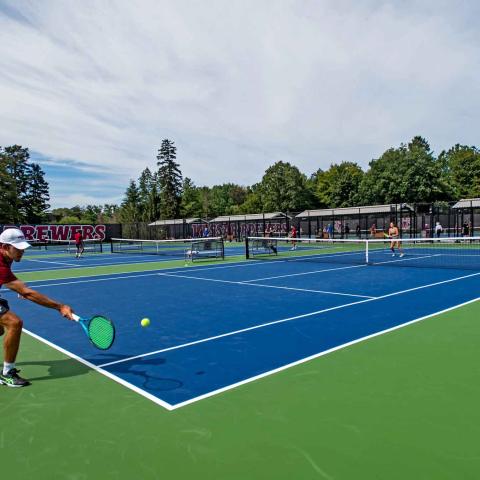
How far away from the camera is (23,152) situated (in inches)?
2665

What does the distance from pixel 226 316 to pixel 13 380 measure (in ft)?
13.2

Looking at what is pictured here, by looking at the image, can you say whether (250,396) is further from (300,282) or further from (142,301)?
(300,282)

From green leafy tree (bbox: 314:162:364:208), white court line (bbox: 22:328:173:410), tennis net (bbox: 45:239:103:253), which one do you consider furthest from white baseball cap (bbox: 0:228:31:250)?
green leafy tree (bbox: 314:162:364:208)

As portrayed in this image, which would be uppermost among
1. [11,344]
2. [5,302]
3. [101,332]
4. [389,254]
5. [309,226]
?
[309,226]

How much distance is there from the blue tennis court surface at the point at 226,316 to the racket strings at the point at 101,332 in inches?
20.1

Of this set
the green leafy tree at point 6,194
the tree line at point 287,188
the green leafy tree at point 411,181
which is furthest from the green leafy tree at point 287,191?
the green leafy tree at point 6,194

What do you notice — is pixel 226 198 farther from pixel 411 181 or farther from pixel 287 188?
pixel 411 181

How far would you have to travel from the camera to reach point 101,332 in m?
4.62

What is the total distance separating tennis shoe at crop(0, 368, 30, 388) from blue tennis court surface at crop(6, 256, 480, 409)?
2.82 feet

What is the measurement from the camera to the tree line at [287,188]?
172 ft

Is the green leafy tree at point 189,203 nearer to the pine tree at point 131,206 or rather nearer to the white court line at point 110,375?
the pine tree at point 131,206

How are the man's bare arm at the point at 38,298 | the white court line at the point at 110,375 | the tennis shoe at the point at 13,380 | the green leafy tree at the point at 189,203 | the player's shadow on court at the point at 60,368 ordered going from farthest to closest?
the green leafy tree at the point at 189,203 < the player's shadow on court at the point at 60,368 < the tennis shoe at the point at 13,380 < the man's bare arm at the point at 38,298 < the white court line at the point at 110,375

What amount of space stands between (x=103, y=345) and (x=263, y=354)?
2.04 meters

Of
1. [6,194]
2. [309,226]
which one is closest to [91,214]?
[6,194]
